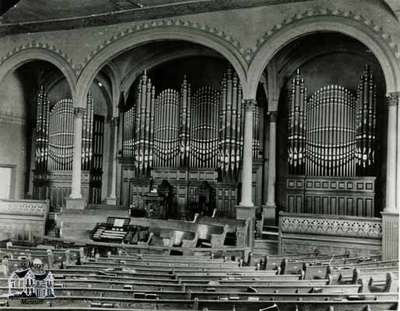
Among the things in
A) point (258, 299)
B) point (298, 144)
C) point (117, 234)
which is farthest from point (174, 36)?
point (258, 299)

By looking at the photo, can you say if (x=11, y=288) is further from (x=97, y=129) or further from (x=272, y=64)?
(x=97, y=129)

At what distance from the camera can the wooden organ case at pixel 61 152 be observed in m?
21.4

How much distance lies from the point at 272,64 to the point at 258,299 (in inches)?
525

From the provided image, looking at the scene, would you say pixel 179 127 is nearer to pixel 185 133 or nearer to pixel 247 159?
pixel 185 133

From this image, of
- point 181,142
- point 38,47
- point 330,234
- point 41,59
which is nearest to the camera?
point 330,234

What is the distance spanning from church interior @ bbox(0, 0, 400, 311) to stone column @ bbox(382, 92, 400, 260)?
35 mm

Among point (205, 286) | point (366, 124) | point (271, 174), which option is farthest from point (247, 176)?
point (205, 286)

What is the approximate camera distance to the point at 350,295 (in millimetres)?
6754

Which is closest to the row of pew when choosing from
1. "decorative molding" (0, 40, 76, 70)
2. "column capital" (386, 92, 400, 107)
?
"column capital" (386, 92, 400, 107)

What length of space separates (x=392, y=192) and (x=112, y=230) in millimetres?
8199

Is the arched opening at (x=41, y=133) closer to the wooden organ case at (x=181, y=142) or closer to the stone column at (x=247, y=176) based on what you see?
the wooden organ case at (x=181, y=142)

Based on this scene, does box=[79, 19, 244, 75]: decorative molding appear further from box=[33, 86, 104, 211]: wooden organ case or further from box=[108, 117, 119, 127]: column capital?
box=[108, 117, 119, 127]: column capital

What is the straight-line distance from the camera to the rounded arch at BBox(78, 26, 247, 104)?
16.5 metres

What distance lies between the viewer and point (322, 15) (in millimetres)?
15000
